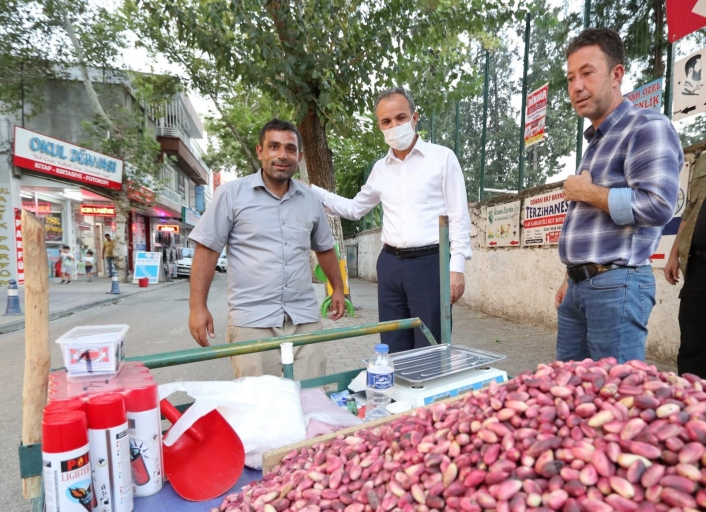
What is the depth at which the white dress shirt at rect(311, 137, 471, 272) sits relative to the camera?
8.17 ft

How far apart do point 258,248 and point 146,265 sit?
1547cm

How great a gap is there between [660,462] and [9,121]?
19.6m

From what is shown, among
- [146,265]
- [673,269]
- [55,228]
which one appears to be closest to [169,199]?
[55,228]

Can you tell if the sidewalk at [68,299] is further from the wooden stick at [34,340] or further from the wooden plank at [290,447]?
the wooden plank at [290,447]

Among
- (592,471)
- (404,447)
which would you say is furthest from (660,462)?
(404,447)

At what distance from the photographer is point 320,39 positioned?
5.77 meters

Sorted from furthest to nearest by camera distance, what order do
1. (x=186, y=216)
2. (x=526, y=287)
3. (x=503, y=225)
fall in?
1. (x=186, y=216)
2. (x=503, y=225)
3. (x=526, y=287)

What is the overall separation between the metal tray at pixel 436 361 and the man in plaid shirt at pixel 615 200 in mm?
458

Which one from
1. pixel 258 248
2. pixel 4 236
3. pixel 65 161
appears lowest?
pixel 258 248

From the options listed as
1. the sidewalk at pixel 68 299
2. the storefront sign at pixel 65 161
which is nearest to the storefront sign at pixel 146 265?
the sidewalk at pixel 68 299

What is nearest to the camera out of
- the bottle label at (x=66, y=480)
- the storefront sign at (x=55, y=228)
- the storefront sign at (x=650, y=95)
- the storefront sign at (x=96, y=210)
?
the bottle label at (x=66, y=480)

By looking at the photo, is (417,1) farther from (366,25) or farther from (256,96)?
(256,96)

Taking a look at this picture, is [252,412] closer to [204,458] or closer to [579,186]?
[204,458]

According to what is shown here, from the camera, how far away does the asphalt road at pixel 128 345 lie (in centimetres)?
288
